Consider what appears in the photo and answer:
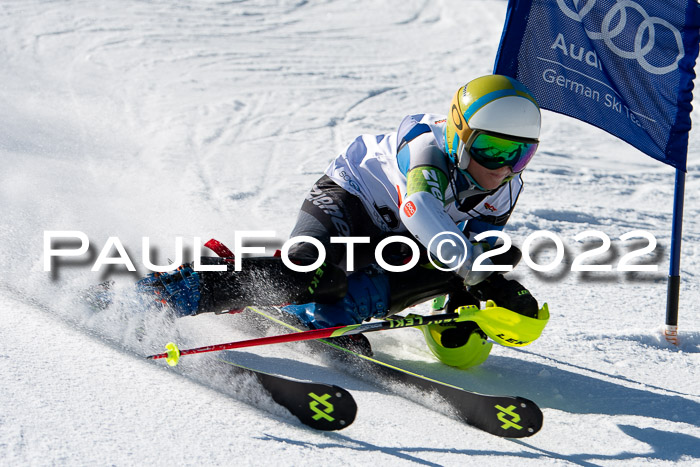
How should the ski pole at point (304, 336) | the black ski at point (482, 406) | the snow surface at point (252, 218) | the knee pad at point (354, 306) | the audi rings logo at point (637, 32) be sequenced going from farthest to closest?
the audi rings logo at point (637, 32), the knee pad at point (354, 306), the ski pole at point (304, 336), the black ski at point (482, 406), the snow surface at point (252, 218)

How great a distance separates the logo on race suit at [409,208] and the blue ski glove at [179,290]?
962mm

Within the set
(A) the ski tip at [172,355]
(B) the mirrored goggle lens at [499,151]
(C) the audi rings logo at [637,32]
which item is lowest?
(A) the ski tip at [172,355]

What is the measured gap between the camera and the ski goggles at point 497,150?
3.35 meters

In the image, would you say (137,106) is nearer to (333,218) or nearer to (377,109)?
(377,109)

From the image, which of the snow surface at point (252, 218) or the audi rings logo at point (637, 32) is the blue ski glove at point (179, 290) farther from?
the audi rings logo at point (637, 32)

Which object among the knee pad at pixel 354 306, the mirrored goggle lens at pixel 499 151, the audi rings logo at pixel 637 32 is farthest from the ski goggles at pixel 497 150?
the audi rings logo at pixel 637 32

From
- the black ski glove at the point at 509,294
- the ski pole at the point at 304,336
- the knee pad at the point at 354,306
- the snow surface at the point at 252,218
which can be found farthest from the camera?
the knee pad at the point at 354,306

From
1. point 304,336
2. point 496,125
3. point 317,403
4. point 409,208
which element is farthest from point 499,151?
point 317,403

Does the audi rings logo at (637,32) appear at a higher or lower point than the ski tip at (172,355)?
higher

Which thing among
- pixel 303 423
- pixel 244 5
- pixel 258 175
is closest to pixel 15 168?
pixel 258 175

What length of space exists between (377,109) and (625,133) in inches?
201

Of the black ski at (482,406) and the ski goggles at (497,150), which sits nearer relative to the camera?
the black ski at (482,406)

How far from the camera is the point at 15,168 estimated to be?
5.94 meters

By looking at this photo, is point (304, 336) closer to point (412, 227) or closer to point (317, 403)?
point (317, 403)
